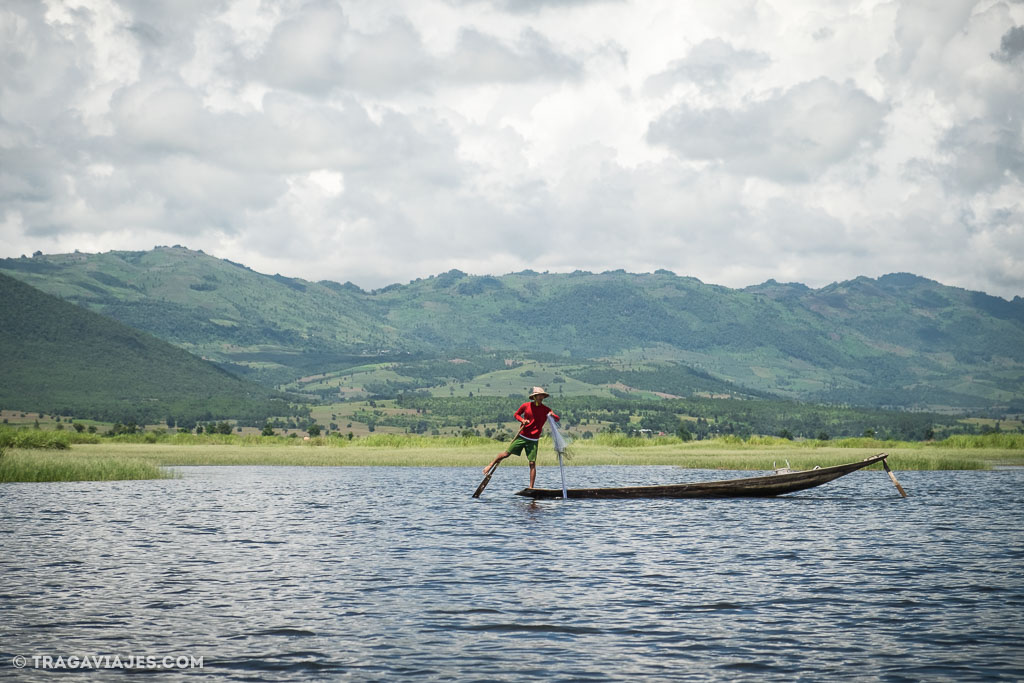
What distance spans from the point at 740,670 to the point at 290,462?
62.9m

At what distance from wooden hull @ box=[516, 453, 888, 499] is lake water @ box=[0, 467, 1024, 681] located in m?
0.59

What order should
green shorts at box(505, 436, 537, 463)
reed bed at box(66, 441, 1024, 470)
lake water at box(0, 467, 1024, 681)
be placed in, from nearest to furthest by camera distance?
lake water at box(0, 467, 1024, 681), green shorts at box(505, 436, 537, 463), reed bed at box(66, 441, 1024, 470)

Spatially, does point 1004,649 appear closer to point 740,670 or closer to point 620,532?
point 740,670

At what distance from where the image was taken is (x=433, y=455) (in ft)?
259

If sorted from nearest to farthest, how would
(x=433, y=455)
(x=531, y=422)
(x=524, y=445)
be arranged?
(x=531, y=422), (x=524, y=445), (x=433, y=455)

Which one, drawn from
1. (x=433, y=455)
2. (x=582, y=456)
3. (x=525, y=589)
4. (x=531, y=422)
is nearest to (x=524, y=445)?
(x=531, y=422)

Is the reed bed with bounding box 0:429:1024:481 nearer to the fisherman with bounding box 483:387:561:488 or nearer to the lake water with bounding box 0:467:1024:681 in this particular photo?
the lake water with bounding box 0:467:1024:681

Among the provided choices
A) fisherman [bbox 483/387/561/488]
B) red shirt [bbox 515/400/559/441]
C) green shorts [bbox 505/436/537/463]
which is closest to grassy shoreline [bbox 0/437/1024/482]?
green shorts [bbox 505/436/537/463]

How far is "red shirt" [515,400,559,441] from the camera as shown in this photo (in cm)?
4075

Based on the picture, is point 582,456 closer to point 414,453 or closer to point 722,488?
point 414,453

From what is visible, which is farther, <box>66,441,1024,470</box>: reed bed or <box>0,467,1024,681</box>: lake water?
<box>66,441,1024,470</box>: reed bed

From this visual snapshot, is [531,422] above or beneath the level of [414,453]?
above

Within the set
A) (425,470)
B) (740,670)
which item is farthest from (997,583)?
(425,470)

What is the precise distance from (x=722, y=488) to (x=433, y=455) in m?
39.5
